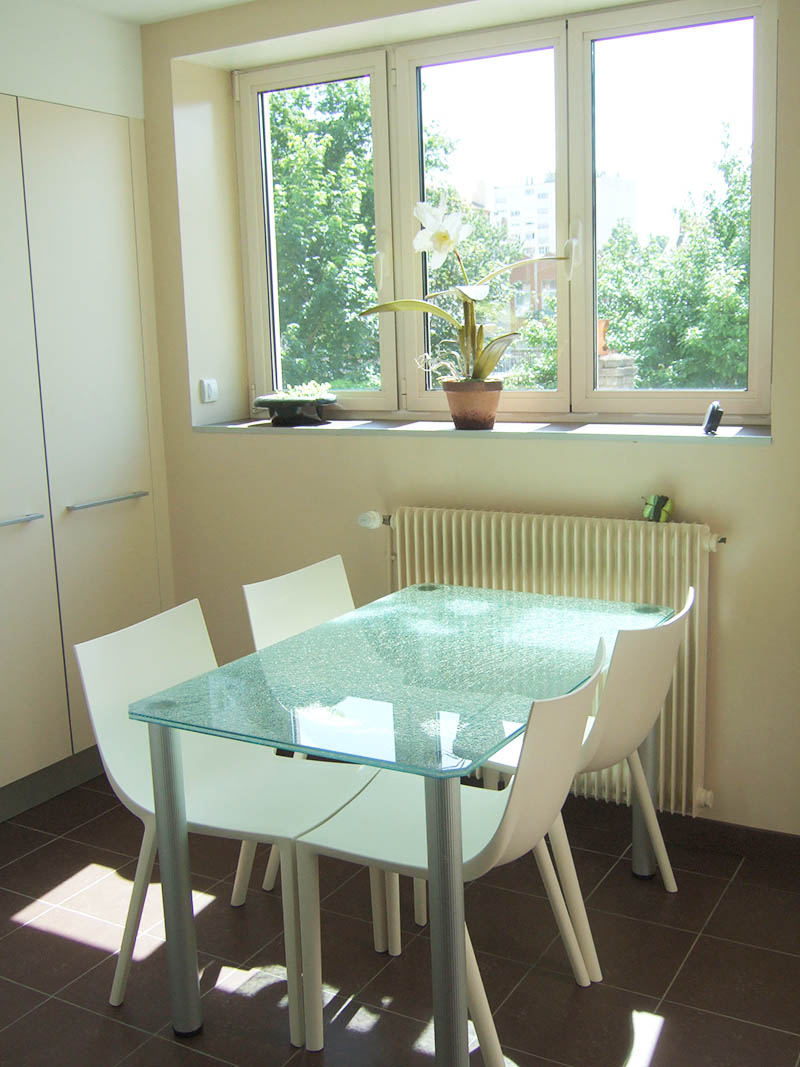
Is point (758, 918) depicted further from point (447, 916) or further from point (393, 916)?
point (447, 916)

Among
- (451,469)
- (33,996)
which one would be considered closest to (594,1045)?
(33,996)

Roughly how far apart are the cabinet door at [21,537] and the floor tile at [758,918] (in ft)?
6.98

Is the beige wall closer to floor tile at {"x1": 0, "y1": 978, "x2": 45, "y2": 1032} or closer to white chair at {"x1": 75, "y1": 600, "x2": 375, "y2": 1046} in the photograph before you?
Answer: white chair at {"x1": 75, "y1": 600, "x2": 375, "y2": 1046}

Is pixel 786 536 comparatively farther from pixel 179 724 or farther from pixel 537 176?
pixel 179 724

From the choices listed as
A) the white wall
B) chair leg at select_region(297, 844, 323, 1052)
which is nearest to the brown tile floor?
chair leg at select_region(297, 844, 323, 1052)

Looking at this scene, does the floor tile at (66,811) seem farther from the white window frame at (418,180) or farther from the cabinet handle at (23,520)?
the white window frame at (418,180)

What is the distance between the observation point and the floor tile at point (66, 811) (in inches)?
134

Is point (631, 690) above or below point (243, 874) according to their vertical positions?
above

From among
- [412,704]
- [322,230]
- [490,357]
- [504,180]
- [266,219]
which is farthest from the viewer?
[266,219]

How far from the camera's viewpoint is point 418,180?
3.61m

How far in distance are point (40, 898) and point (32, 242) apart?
1.95 metres

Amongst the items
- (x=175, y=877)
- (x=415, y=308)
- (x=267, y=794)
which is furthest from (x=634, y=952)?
(x=415, y=308)

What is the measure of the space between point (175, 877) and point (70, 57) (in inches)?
102

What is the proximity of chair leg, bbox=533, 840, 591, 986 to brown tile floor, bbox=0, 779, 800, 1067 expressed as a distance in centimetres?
5
